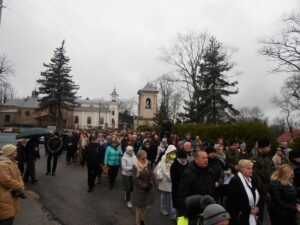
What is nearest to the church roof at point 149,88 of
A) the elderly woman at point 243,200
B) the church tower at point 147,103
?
the church tower at point 147,103

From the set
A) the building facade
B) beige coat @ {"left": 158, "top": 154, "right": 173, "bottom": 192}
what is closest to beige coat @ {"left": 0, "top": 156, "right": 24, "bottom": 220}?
beige coat @ {"left": 158, "top": 154, "right": 173, "bottom": 192}

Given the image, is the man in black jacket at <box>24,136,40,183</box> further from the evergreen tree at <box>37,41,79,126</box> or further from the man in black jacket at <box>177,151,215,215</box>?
the evergreen tree at <box>37,41,79,126</box>

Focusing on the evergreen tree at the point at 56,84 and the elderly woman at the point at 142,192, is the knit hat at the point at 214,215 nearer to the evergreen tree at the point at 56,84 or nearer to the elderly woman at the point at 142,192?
the elderly woman at the point at 142,192

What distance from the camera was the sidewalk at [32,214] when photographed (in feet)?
24.9

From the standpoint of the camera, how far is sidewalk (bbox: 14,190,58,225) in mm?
7578

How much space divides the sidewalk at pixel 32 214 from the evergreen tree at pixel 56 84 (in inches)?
1930

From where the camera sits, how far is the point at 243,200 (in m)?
4.85

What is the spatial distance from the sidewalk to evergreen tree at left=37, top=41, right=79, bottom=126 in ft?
161

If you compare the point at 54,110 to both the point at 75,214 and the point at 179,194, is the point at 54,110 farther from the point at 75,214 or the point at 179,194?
the point at 179,194

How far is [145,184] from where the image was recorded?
725cm

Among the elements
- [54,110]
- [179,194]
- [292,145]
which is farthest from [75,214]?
[54,110]

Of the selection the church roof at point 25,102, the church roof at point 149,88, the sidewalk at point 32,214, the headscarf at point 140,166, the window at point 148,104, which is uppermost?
the church roof at point 149,88

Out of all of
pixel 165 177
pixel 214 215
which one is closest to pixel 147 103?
pixel 165 177

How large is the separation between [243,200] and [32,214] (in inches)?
224
